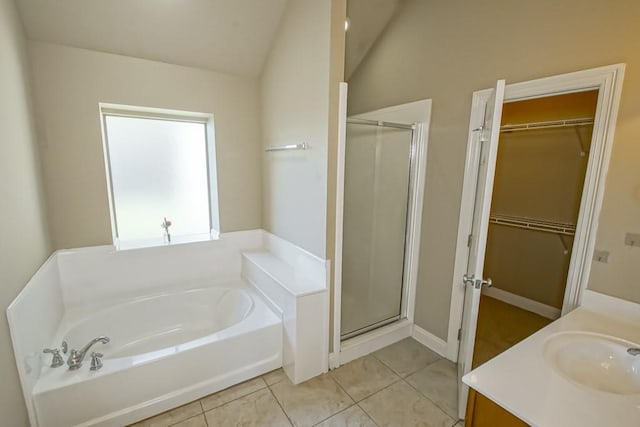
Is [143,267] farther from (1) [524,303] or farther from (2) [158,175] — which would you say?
(1) [524,303]

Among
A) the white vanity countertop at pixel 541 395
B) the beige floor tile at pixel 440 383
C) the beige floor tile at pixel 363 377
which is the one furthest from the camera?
the beige floor tile at pixel 363 377

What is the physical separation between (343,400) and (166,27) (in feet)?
9.50

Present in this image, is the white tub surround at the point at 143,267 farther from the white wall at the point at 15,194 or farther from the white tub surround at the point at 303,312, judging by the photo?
the white tub surround at the point at 303,312

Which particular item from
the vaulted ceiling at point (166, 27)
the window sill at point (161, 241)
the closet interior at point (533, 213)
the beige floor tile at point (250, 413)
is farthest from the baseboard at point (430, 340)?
the vaulted ceiling at point (166, 27)

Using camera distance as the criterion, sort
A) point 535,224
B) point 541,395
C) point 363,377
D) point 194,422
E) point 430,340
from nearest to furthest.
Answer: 1. point 541,395
2. point 194,422
3. point 363,377
4. point 430,340
5. point 535,224

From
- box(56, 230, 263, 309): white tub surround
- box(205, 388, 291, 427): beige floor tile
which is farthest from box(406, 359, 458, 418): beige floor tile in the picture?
box(56, 230, 263, 309): white tub surround

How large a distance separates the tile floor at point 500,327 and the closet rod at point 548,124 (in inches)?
73.6

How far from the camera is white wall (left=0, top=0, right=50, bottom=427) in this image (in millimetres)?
1321

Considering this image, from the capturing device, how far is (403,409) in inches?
70.9

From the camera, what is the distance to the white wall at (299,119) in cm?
190

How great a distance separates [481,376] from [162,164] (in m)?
2.83

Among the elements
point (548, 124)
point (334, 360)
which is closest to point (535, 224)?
point (548, 124)

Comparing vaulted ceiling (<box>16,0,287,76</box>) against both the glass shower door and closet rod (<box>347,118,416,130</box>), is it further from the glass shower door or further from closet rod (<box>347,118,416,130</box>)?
the glass shower door

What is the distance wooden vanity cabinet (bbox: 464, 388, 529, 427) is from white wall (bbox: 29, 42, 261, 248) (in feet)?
8.24
